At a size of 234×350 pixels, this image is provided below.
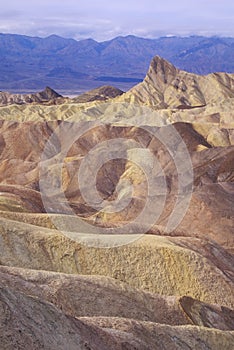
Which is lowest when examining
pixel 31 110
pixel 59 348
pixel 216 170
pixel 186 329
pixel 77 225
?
pixel 31 110

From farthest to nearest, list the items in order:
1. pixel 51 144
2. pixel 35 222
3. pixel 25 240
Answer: pixel 51 144
pixel 35 222
pixel 25 240

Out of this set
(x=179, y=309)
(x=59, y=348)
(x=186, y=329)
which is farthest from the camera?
(x=179, y=309)

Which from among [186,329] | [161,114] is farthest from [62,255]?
[161,114]

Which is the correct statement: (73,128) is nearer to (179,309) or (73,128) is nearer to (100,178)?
(100,178)

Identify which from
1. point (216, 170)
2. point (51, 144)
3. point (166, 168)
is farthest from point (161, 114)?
point (216, 170)

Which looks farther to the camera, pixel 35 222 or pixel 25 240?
pixel 35 222

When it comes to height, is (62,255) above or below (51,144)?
above
